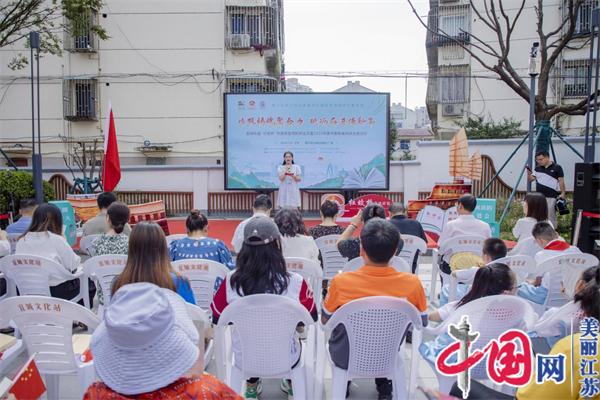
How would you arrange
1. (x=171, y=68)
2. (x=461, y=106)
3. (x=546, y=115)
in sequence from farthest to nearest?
(x=461, y=106), (x=171, y=68), (x=546, y=115)

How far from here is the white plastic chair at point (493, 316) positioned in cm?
208

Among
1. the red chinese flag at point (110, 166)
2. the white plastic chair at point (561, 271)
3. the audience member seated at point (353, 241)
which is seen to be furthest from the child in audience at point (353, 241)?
the red chinese flag at point (110, 166)

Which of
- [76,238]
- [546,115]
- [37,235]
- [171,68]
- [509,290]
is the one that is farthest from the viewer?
[171,68]

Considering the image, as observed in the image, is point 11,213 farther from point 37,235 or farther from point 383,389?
point 383,389

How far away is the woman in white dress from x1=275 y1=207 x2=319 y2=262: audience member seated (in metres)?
5.25

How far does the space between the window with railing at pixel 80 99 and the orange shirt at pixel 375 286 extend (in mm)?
13839

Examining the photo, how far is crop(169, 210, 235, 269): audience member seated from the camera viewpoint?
127 inches

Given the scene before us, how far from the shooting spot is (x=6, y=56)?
14453 millimetres

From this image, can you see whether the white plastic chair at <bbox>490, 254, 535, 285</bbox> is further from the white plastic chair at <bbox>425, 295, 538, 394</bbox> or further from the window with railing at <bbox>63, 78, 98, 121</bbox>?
the window with railing at <bbox>63, 78, 98, 121</bbox>

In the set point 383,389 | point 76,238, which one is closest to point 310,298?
point 383,389

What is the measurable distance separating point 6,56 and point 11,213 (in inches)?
360

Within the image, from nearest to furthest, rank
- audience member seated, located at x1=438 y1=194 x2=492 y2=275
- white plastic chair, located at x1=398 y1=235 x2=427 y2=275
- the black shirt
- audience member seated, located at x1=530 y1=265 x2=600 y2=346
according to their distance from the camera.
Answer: audience member seated, located at x1=530 y1=265 x2=600 y2=346 → white plastic chair, located at x1=398 y1=235 x2=427 y2=275 → audience member seated, located at x1=438 y1=194 x2=492 y2=275 → the black shirt

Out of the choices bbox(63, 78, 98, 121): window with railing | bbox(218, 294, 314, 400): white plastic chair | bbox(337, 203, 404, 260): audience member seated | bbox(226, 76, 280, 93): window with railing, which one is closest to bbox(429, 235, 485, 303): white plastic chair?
bbox(337, 203, 404, 260): audience member seated

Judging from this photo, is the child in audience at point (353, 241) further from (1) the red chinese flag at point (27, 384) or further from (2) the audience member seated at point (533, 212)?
(1) the red chinese flag at point (27, 384)
